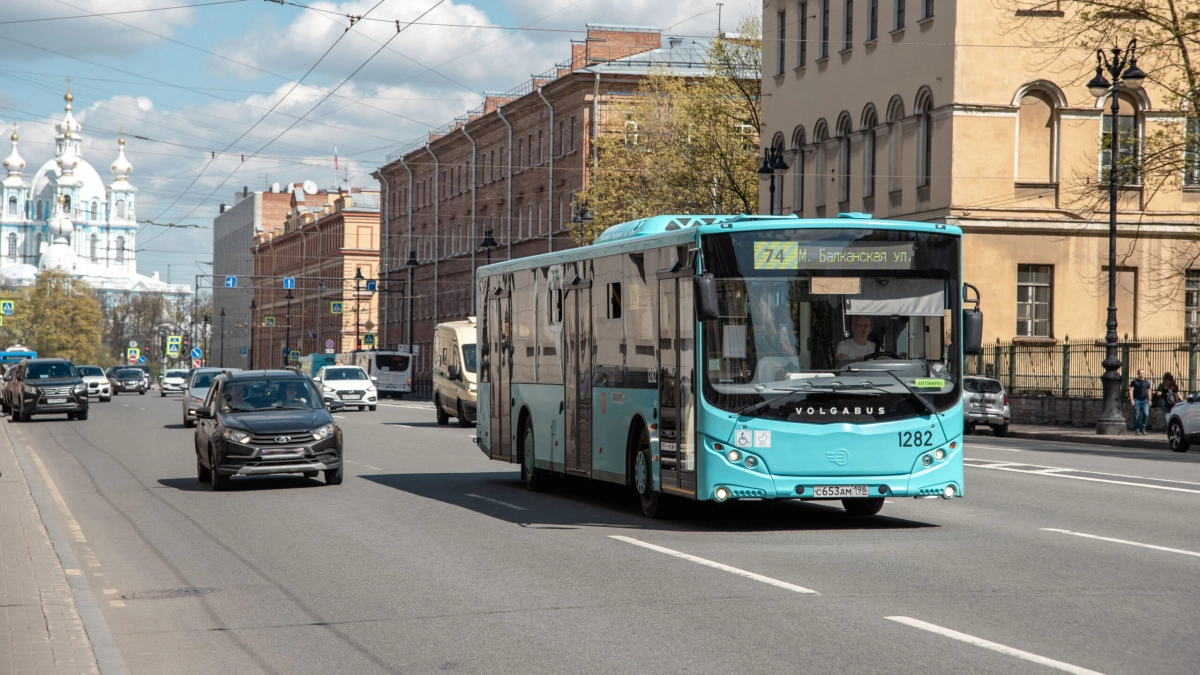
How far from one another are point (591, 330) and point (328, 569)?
5604 millimetres

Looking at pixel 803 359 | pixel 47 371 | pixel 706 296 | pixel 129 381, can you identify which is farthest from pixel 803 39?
pixel 129 381

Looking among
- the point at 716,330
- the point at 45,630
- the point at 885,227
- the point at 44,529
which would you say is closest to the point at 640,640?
the point at 45,630

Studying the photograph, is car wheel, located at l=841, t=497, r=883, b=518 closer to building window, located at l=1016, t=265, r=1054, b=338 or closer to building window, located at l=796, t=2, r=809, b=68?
building window, located at l=1016, t=265, r=1054, b=338

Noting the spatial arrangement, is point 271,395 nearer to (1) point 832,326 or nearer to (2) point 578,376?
(2) point 578,376

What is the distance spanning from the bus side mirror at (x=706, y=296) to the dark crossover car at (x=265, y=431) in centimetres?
788

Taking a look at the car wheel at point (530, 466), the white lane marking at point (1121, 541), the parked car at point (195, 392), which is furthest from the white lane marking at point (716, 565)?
the parked car at point (195, 392)

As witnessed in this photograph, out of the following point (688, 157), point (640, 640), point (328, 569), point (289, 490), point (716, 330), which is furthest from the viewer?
point (688, 157)

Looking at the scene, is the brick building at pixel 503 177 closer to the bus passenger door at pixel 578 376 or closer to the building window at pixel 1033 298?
the building window at pixel 1033 298

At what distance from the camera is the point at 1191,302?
4747cm

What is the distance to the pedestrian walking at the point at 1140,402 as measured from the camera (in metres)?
37.8

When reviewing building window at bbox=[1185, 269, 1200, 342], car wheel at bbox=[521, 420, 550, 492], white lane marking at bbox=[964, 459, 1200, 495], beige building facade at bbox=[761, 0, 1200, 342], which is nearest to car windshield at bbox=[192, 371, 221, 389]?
beige building facade at bbox=[761, 0, 1200, 342]

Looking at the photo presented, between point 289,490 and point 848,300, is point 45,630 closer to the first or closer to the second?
point 848,300

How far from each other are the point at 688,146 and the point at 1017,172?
1543 centimetres

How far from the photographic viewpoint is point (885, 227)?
47.5ft
